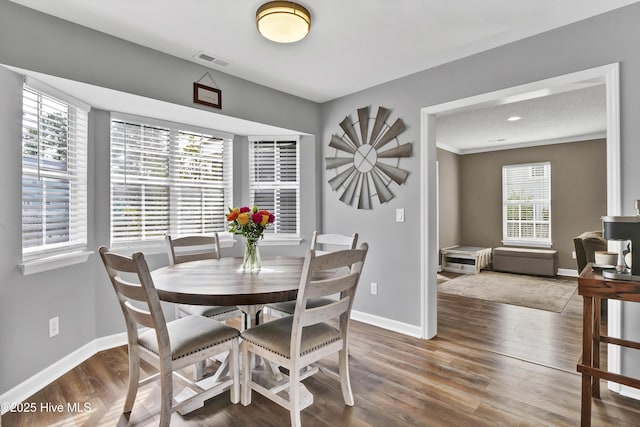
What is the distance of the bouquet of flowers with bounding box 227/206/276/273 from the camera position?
217 centimetres

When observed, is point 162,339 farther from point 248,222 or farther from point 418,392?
point 418,392

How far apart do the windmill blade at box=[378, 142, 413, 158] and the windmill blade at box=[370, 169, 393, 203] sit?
215mm

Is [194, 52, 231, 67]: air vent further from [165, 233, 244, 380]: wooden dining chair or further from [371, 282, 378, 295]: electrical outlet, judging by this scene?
[371, 282, 378, 295]: electrical outlet

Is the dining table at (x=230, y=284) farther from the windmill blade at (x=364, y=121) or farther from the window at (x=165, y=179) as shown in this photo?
the windmill blade at (x=364, y=121)

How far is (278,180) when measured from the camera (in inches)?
156

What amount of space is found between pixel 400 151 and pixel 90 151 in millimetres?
2741

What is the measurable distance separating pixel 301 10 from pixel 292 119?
167cm

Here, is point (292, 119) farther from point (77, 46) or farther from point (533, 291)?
point (533, 291)

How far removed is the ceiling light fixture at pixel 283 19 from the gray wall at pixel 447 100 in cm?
112

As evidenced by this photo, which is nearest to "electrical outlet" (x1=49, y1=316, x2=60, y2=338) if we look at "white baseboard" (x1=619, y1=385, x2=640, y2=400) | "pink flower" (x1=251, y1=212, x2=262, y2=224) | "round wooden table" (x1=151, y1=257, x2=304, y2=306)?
"round wooden table" (x1=151, y1=257, x2=304, y2=306)

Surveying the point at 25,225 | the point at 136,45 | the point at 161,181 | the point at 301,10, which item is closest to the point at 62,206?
the point at 25,225

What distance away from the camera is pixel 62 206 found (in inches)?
98.2

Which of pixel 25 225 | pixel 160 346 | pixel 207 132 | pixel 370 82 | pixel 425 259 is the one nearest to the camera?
pixel 160 346

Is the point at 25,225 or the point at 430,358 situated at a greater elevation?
the point at 25,225
